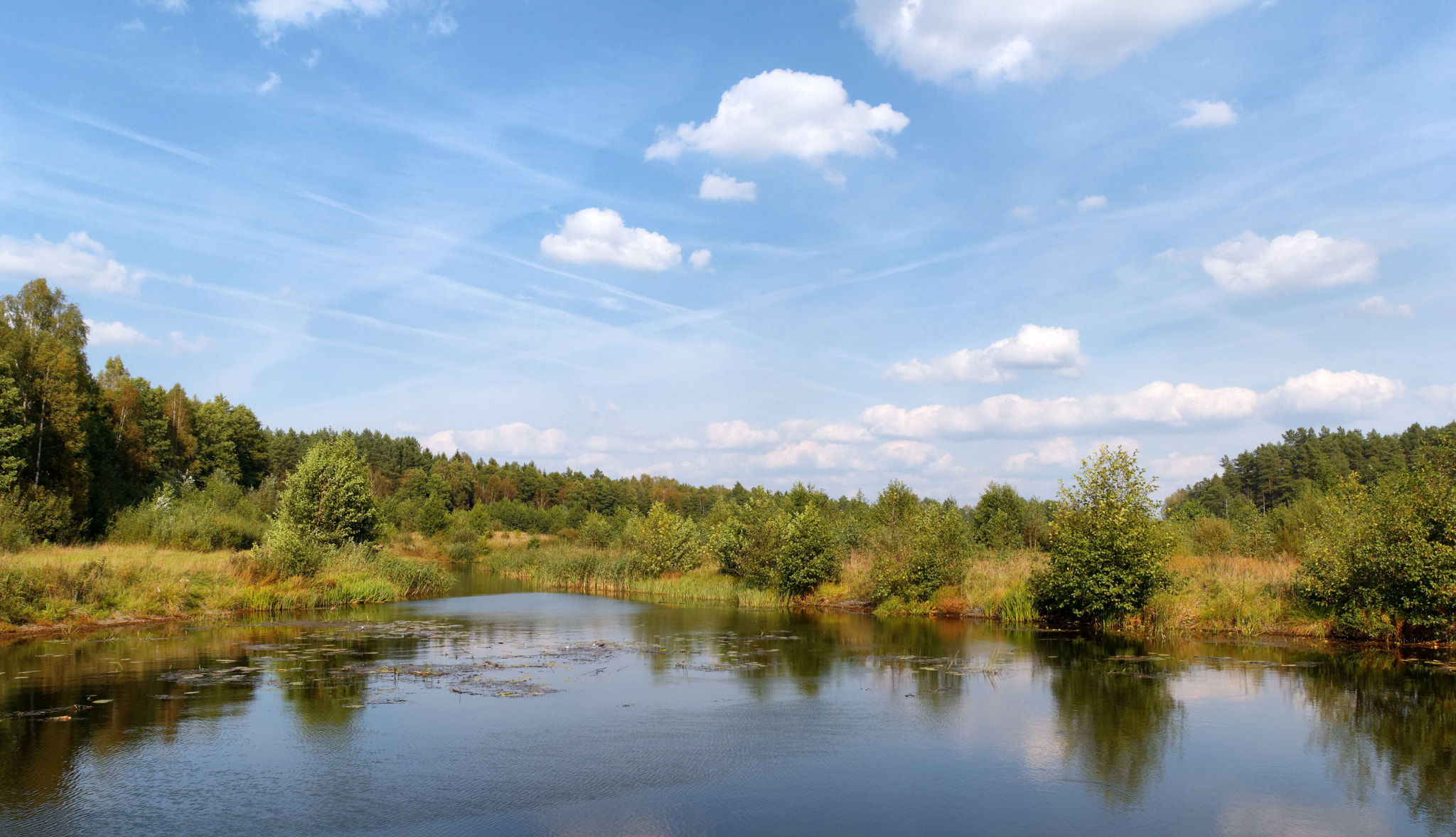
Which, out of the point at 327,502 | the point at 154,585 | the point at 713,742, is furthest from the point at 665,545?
the point at 713,742

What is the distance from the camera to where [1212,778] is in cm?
927

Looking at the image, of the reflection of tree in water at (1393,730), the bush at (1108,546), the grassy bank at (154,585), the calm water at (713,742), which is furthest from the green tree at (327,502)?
the reflection of tree in water at (1393,730)

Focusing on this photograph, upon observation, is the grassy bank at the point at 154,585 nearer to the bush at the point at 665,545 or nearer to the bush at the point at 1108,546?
the bush at the point at 665,545

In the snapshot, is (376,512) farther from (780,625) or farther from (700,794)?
A: (700,794)

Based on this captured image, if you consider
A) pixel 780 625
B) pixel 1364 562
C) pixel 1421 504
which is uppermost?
pixel 1421 504

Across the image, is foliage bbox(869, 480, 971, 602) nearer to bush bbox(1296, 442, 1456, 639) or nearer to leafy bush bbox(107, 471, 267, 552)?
bush bbox(1296, 442, 1456, 639)

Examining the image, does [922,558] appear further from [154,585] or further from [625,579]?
[154,585]

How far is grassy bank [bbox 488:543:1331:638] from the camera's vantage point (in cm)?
2261

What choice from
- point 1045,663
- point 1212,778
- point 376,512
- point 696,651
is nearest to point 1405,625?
point 1045,663

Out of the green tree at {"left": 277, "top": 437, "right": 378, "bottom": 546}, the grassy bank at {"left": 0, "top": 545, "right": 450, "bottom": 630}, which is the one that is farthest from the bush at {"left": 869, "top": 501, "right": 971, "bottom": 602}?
the green tree at {"left": 277, "top": 437, "right": 378, "bottom": 546}

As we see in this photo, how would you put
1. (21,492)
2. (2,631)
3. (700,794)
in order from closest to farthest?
(700,794), (2,631), (21,492)

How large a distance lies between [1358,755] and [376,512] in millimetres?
36027

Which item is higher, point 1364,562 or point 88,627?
point 1364,562

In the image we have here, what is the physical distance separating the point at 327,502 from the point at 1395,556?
3586 centimetres
